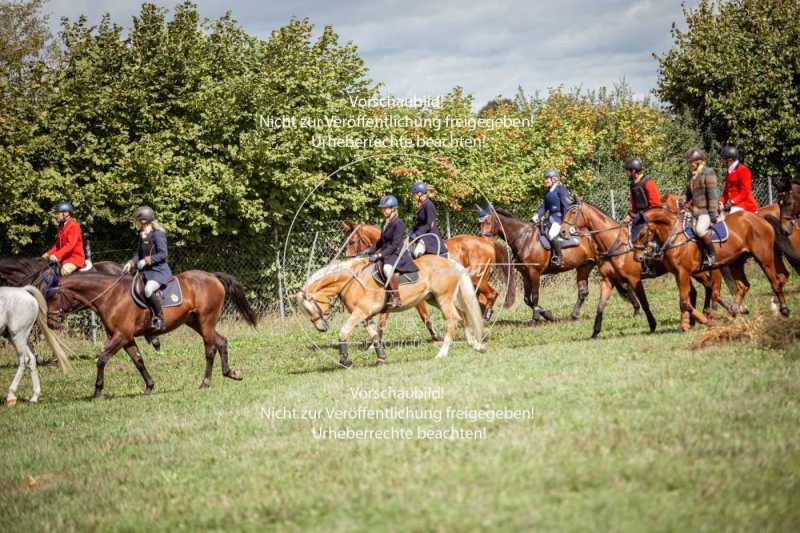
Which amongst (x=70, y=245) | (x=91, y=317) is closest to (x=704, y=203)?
(x=70, y=245)

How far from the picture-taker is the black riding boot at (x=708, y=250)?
12.8 m

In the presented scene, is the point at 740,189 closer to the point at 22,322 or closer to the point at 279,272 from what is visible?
the point at 279,272

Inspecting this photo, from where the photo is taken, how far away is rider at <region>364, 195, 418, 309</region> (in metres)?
12.4

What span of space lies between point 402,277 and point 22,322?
20.3 ft

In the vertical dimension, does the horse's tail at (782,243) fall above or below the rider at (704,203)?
below

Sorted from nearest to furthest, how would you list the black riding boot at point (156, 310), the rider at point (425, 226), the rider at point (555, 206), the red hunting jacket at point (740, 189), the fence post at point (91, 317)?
the black riding boot at point (156, 310)
the rider at point (425, 226)
the red hunting jacket at point (740, 189)
the rider at point (555, 206)
the fence post at point (91, 317)

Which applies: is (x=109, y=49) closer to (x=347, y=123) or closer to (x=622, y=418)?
(x=347, y=123)

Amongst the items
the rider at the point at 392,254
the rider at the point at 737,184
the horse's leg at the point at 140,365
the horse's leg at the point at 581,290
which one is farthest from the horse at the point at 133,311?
the rider at the point at 737,184

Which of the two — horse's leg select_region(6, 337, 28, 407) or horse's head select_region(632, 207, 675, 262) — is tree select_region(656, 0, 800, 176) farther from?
horse's leg select_region(6, 337, 28, 407)

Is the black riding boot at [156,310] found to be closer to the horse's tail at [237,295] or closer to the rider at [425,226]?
the horse's tail at [237,295]

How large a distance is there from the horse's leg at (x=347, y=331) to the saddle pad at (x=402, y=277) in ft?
1.95

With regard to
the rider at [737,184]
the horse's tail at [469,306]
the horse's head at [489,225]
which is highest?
the rider at [737,184]

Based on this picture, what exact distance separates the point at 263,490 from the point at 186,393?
5690 mm

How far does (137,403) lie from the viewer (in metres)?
11.4
